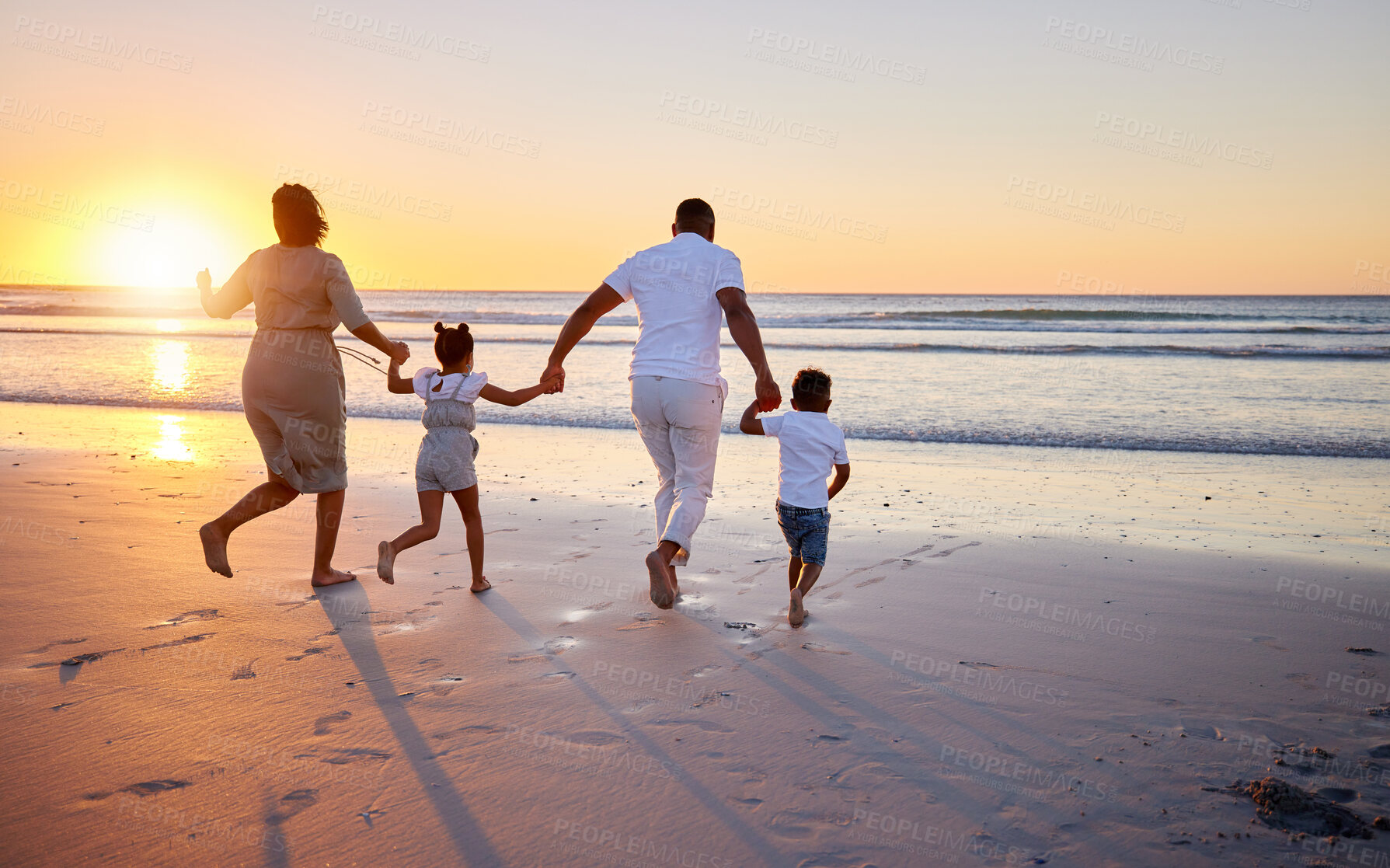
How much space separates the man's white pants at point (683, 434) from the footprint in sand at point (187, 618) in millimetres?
2060

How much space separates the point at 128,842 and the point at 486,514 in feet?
13.4

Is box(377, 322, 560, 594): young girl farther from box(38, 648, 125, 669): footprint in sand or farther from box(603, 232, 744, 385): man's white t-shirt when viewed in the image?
box(38, 648, 125, 669): footprint in sand

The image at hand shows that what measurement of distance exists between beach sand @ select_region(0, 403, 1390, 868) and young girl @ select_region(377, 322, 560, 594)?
1.17 ft

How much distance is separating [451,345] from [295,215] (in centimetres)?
92

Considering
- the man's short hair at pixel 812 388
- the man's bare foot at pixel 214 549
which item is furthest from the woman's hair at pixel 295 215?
the man's short hair at pixel 812 388

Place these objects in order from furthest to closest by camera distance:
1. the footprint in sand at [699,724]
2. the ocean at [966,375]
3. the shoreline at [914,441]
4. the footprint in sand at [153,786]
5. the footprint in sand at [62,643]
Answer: the ocean at [966,375] → the shoreline at [914,441] → the footprint in sand at [62,643] → the footprint in sand at [699,724] → the footprint in sand at [153,786]

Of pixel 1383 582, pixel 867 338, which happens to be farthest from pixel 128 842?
pixel 867 338

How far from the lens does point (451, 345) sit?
165 inches

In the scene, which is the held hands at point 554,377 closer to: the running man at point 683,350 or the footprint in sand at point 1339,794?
the running man at point 683,350

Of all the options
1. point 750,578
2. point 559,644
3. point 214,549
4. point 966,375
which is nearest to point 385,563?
point 214,549

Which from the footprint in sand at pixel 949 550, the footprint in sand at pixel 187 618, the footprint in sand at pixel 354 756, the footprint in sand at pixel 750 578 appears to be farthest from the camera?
the footprint in sand at pixel 949 550

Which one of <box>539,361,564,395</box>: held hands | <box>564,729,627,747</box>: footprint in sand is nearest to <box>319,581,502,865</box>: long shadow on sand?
<box>564,729,627,747</box>: footprint in sand

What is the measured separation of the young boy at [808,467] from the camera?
159 inches

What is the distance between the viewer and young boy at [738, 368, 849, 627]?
4.05 metres
